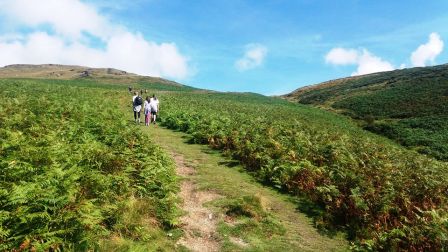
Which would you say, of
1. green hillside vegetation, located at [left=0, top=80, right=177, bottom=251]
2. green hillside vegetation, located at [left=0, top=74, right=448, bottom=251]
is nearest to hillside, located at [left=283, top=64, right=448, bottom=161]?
green hillside vegetation, located at [left=0, top=74, right=448, bottom=251]

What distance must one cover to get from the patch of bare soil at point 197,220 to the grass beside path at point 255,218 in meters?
0.24

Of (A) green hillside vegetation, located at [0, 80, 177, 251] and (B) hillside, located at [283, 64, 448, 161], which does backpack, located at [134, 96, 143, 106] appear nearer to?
(A) green hillside vegetation, located at [0, 80, 177, 251]

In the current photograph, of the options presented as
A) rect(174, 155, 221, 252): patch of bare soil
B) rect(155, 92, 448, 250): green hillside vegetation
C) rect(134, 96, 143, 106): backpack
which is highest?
rect(134, 96, 143, 106): backpack

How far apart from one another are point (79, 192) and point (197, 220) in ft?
11.1

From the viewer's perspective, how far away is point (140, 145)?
15.6 metres

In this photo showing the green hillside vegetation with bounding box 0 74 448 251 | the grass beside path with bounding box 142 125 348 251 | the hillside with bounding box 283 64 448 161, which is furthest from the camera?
the hillside with bounding box 283 64 448 161

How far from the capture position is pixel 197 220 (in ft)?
36.2

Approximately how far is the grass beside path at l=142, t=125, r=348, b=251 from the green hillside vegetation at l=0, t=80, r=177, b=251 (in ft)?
5.13

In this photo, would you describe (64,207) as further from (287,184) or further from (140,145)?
(287,184)

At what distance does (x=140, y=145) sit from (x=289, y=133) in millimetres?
12162

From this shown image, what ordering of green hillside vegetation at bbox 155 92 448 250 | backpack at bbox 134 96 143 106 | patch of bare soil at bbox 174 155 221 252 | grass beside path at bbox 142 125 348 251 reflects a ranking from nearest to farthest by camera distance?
patch of bare soil at bbox 174 155 221 252 → green hillside vegetation at bbox 155 92 448 250 → grass beside path at bbox 142 125 348 251 → backpack at bbox 134 96 143 106

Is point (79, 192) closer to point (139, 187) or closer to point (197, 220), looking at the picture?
point (139, 187)

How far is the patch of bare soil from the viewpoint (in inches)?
381

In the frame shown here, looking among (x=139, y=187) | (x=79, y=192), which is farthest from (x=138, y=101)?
(x=79, y=192)
